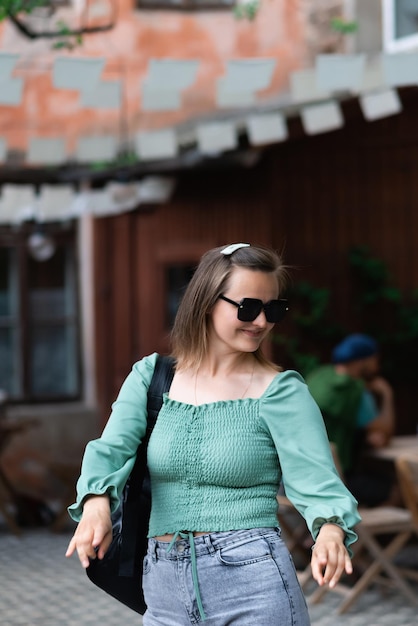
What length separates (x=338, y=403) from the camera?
763 cm

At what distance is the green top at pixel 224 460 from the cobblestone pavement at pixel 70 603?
392 centimetres

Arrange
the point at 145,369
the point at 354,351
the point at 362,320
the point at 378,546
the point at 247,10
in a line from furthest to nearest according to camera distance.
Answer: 1. the point at 247,10
2. the point at 362,320
3. the point at 354,351
4. the point at 378,546
5. the point at 145,369

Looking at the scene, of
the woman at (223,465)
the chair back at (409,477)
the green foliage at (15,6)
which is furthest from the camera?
the green foliage at (15,6)

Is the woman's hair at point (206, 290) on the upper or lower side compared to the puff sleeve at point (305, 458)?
upper

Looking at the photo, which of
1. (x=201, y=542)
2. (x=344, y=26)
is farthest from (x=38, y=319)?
(x=201, y=542)

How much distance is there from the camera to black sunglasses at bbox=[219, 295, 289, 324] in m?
3.02

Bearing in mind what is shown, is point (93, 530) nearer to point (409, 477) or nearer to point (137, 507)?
point (137, 507)

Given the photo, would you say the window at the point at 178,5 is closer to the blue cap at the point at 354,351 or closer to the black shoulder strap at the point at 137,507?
the blue cap at the point at 354,351

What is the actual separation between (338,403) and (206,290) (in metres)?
4.66

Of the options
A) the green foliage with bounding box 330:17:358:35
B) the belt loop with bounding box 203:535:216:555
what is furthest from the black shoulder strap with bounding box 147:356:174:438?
the green foliage with bounding box 330:17:358:35

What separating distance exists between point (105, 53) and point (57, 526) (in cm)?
572

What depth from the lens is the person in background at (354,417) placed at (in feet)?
25.1

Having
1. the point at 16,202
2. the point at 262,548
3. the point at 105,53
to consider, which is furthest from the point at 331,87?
the point at 105,53

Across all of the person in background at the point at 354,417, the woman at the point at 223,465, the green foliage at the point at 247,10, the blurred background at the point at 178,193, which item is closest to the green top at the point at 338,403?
the person in background at the point at 354,417
